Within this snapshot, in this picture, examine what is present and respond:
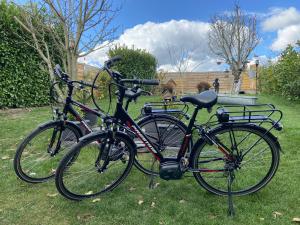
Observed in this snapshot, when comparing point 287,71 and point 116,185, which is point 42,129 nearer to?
point 116,185

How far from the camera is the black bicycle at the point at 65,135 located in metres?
2.68

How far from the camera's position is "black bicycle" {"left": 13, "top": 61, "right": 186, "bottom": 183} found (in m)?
2.68

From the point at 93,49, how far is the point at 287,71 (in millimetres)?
8609

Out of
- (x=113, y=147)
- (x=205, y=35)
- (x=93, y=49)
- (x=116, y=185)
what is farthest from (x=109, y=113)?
(x=205, y=35)

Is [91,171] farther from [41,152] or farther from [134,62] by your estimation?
[134,62]

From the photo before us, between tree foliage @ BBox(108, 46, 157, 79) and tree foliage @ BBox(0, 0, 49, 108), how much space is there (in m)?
4.77

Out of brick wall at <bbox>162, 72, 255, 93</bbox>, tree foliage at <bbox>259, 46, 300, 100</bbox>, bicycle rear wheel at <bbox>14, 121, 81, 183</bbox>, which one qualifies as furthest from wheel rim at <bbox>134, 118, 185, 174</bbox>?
brick wall at <bbox>162, 72, 255, 93</bbox>

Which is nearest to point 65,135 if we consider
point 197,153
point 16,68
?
point 197,153

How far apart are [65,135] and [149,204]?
3.72 ft

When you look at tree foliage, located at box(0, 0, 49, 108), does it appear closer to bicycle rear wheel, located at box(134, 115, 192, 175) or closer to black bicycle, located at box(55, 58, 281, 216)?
black bicycle, located at box(55, 58, 281, 216)

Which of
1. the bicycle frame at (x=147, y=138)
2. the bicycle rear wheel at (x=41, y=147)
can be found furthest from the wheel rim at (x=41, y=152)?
the bicycle frame at (x=147, y=138)

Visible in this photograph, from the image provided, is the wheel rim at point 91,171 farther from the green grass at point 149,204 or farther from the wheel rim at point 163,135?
the wheel rim at point 163,135

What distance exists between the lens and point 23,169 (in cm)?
282

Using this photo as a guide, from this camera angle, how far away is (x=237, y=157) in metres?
2.43
